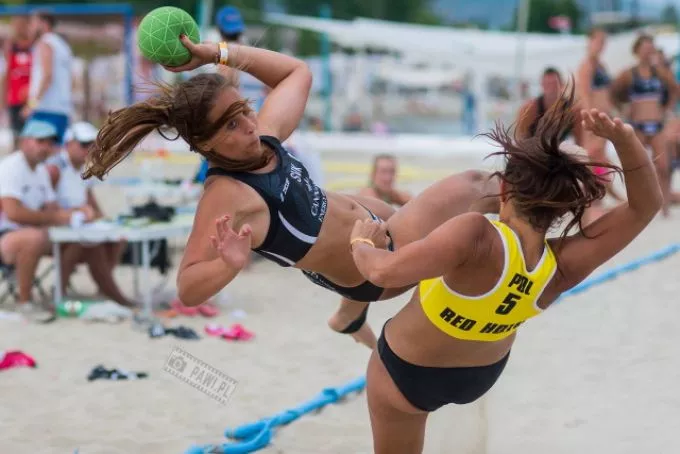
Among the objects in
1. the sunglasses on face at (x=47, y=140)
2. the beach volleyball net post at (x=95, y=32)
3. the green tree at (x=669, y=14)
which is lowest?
the green tree at (x=669, y=14)

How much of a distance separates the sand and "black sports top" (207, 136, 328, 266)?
44.0 inches

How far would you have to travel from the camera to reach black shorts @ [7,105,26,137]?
10.2 metres

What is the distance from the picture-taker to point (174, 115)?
329 centimetres

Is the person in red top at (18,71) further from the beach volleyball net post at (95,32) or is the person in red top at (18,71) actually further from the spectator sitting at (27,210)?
the spectator sitting at (27,210)

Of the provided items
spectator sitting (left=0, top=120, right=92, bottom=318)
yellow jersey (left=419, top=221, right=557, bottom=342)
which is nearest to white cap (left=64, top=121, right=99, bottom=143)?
spectator sitting (left=0, top=120, right=92, bottom=318)

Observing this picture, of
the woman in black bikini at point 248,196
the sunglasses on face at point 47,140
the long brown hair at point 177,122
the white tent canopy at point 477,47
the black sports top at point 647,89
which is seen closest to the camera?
the woman in black bikini at point 248,196

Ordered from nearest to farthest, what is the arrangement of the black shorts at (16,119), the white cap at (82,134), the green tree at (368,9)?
the white cap at (82,134) < the black shorts at (16,119) < the green tree at (368,9)

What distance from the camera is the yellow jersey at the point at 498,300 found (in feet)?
9.79

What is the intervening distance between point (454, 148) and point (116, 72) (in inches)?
277

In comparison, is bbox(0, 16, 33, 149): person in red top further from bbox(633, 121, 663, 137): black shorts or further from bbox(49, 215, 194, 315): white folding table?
bbox(633, 121, 663, 137): black shorts

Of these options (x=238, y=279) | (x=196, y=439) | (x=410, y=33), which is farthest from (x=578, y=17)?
(x=196, y=439)

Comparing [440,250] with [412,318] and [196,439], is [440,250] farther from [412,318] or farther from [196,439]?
[196,439]

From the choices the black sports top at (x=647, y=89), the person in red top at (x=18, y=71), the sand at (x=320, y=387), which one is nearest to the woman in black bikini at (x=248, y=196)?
the sand at (x=320, y=387)

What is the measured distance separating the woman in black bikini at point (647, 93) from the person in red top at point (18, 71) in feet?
19.7
